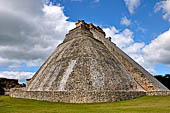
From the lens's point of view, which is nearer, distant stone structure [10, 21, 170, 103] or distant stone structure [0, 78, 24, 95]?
distant stone structure [10, 21, 170, 103]

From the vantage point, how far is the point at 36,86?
2116 centimetres

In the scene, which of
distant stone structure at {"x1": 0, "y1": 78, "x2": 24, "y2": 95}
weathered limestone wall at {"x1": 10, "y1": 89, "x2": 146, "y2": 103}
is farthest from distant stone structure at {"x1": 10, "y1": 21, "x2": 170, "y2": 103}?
distant stone structure at {"x1": 0, "y1": 78, "x2": 24, "y2": 95}

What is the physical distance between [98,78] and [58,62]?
21.8 ft

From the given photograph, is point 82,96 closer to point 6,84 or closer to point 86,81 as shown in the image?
point 86,81

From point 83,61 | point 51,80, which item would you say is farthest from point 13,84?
point 83,61

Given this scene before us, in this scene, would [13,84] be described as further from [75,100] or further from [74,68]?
[75,100]

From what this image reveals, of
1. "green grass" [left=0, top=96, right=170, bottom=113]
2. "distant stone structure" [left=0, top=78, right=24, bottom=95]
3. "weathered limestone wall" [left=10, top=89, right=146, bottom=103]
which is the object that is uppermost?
"distant stone structure" [left=0, top=78, right=24, bottom=95]

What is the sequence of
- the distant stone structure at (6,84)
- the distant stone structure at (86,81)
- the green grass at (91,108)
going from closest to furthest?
the green grass at (91,108), the distant stone structure at (86,81), the distant stone structure at (6,84)

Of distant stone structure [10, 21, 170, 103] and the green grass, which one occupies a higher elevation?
distant stone structure [10, 21, 170, 103]

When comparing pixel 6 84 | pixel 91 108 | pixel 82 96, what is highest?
pixel 6 84

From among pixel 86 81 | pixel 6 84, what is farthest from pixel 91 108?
pixel 6 84

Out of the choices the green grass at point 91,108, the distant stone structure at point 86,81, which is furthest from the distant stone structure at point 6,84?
the green grass at point 91,108

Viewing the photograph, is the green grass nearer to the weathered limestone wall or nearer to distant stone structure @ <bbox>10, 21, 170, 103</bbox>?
the weathered limestone wall

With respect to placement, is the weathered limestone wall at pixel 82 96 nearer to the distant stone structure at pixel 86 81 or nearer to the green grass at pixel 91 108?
the distant stone structure at pixel 86 81
